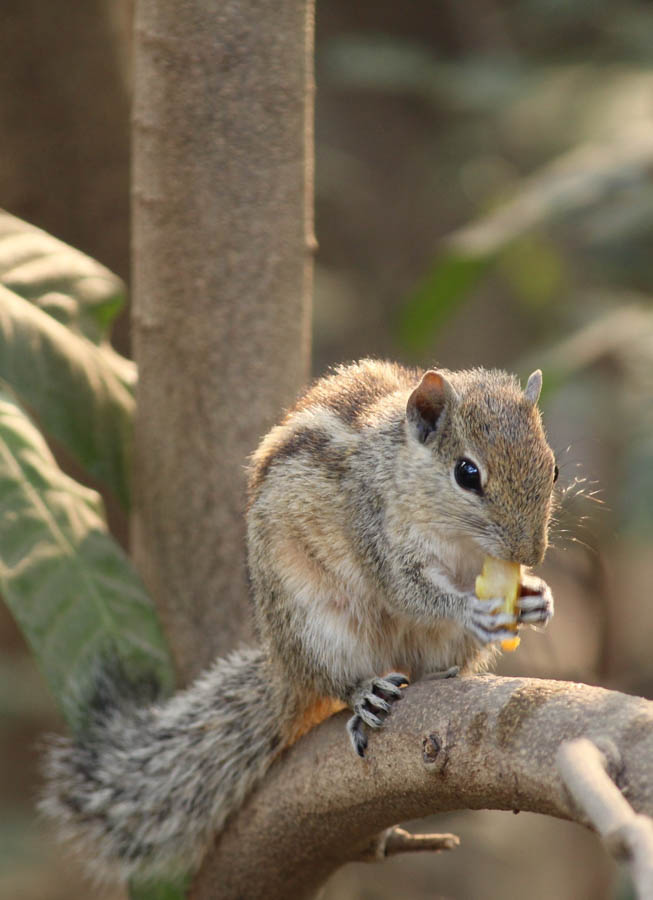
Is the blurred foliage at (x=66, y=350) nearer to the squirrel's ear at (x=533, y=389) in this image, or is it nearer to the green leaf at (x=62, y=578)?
the green leaf at (x=62, y=578)

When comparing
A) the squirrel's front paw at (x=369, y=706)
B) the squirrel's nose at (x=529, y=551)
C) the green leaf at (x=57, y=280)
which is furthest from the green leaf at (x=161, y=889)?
the green leaf at (x=57, y=280)

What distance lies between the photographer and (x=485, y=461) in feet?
4.52

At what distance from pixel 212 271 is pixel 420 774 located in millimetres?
853

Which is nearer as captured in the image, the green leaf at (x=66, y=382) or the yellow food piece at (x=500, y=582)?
the yellow food piece at (x=500, y=582)

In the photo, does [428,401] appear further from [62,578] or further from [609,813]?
[609,813]

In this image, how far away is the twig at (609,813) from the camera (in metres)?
0.64

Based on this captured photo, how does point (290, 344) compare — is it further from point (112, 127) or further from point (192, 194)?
point (112, 127)

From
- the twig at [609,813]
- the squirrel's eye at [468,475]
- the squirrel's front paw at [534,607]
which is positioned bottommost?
the squirrel's front paw at [534,607]

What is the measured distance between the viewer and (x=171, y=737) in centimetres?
159

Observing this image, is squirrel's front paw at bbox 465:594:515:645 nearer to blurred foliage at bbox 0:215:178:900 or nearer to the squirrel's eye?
the squirrel's eye

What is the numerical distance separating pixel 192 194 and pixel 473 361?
321 centimetres

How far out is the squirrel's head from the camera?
4.43 feet

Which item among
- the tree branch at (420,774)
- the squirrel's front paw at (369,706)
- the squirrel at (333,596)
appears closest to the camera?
the tree branch at (420,774)

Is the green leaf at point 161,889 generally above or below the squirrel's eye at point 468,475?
below
